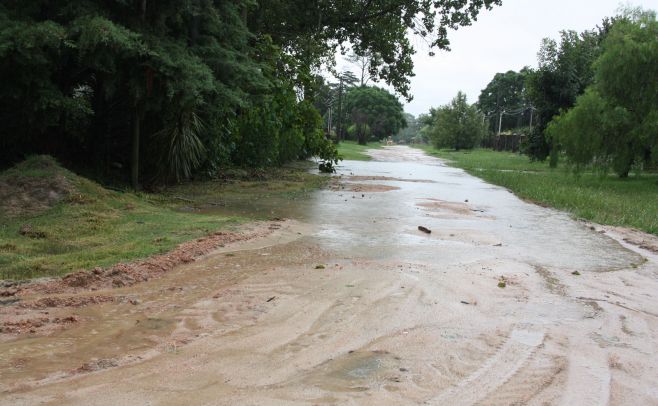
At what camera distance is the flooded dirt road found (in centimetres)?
360

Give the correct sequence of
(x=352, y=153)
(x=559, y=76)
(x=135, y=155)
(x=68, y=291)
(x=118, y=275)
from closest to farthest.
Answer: (x=68, y=291), (x=118, y=275), (x=135, y=155), (x=559, y=76), (x=352, y=153)

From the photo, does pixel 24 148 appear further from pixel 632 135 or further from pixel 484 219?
pixel 632 135

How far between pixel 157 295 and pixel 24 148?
7.79 metres

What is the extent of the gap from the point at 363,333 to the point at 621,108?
17632mm

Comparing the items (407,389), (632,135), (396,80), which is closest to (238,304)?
(407,389)

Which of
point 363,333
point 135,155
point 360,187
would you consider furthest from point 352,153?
point 363,333

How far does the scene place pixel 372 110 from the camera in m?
83.5

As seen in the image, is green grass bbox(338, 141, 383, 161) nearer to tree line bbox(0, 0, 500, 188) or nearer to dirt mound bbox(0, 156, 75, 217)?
tree line bbox(0, 0, 500, 188)

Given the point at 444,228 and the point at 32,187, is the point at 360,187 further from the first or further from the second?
the point at 32,187

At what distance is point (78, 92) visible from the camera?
11.8m

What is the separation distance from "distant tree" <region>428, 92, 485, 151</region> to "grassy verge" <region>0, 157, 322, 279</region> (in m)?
57.0

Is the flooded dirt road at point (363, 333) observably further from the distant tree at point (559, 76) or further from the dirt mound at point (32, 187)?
the distant tree at point (559, 76)

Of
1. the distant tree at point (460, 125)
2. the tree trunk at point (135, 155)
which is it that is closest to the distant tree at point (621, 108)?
the tree trunk at point (135, 155)

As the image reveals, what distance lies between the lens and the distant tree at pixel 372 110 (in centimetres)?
8156
